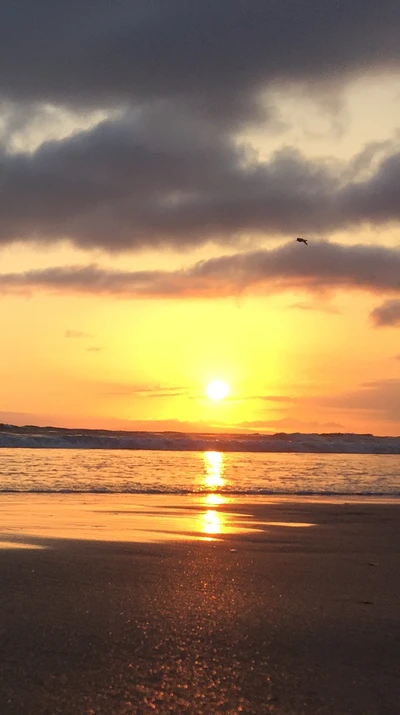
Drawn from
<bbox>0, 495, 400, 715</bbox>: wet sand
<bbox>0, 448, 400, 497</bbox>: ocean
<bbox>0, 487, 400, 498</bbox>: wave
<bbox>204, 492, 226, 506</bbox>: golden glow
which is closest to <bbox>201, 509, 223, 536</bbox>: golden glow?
<bbox>0, 495, 400, 715</bbox>: wet sand

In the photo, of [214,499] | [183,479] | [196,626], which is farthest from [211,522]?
[183,479]

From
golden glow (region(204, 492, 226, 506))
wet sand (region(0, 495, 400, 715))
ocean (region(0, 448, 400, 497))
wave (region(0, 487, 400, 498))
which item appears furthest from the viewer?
ocean (region(0, 448, 400, 497))

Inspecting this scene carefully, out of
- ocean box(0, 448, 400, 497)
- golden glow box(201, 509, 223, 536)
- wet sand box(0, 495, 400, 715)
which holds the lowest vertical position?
golden glow box(201, 509, 223, 536)

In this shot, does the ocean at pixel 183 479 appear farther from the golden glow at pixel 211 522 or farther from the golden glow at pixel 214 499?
the golden glow at pixel 211 522

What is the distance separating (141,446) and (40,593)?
4202 cm

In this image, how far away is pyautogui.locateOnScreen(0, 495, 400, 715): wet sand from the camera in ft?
11.0

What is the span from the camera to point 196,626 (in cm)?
452

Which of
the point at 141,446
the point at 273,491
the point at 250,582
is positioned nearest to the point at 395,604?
the point at 250,582

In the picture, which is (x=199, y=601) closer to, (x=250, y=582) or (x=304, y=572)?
(x=250, y=582)

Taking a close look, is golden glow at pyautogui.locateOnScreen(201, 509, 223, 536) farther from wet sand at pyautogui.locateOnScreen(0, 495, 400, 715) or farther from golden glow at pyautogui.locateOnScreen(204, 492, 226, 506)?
golden glow at pyautogui.locateOnScreen(204, 492, 226, 506)

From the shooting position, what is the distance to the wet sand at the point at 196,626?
334cm

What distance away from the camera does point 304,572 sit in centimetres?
678

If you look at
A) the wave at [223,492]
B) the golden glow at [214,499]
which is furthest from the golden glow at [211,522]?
the wave at [223,492]

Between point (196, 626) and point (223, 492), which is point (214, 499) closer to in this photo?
point (223, 492)
